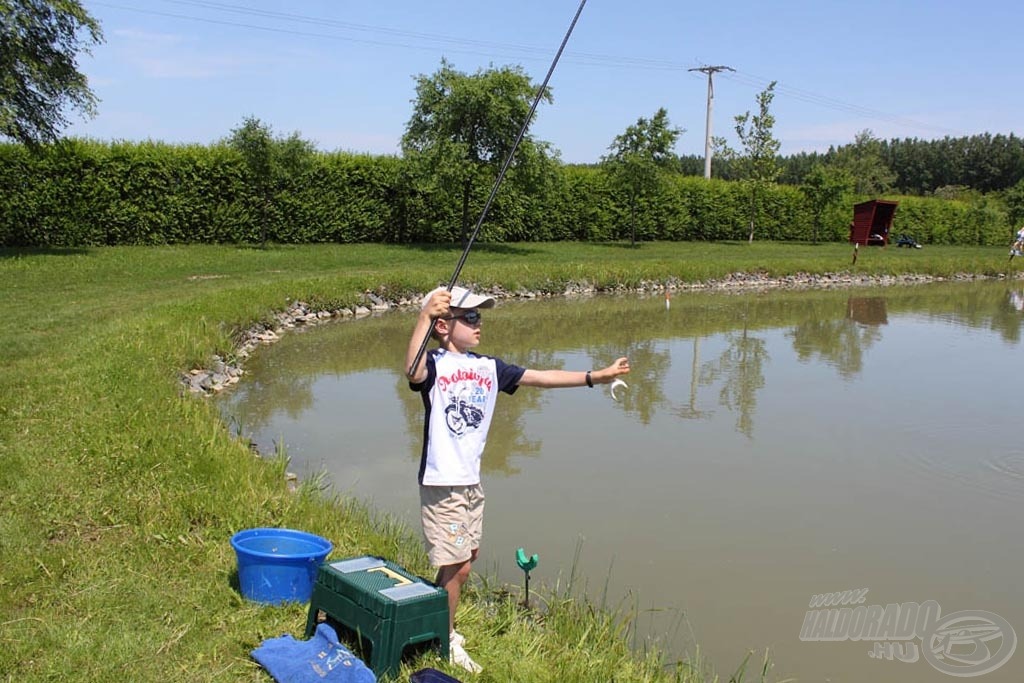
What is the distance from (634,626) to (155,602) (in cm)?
244

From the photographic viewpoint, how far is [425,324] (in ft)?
12.9

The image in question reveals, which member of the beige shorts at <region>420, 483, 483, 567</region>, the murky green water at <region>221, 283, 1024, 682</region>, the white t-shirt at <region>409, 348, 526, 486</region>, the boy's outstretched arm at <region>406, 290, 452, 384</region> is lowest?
the murky green water at <region>221, 283, 1024, 682</region>

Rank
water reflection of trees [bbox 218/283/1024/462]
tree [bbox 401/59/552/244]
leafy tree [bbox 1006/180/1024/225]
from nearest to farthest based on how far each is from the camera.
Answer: water reflection of trees [bbox 218/283/1024/462] → tree [bbox 401/59/552/244] → leafy tree [bbox 1006/180/1024/225]

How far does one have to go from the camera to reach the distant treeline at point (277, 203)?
72.1 feet

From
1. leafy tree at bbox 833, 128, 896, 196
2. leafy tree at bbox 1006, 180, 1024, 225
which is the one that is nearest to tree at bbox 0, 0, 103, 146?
leafy tree at bbox 1006, 180, 1024, 225

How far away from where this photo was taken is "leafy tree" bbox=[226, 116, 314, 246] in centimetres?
2206

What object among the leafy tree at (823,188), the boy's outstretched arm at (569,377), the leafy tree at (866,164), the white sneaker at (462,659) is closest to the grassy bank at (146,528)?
the white sneaker at (462,659)

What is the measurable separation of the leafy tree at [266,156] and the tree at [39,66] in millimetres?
3462

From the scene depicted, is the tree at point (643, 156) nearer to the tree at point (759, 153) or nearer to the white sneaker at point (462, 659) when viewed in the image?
the tree at point (759, 153)

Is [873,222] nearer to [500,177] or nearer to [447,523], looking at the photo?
[500,177]

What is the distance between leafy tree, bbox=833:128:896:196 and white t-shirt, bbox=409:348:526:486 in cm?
7783

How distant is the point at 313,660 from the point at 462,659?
0.63 metres

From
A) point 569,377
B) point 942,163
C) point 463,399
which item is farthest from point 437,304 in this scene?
point 942,163

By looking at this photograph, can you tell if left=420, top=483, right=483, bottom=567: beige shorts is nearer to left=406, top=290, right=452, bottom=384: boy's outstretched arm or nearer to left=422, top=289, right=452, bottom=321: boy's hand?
left=406, top=290, right=452, bottom=384: boy's outstretched arm
